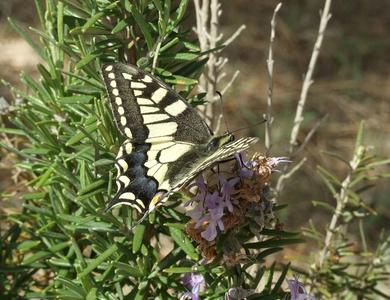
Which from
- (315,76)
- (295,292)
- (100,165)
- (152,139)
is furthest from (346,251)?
(315,76)

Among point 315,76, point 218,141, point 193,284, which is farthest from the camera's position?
point 315,76

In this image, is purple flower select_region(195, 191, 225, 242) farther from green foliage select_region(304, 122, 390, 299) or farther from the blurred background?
the blurred background

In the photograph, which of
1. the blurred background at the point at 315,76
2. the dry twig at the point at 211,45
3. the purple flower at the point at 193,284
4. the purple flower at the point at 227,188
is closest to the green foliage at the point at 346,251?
the dry twig at the point at 211,45

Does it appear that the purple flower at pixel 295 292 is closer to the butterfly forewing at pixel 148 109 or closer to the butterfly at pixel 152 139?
the butterfly at pixel 152 139

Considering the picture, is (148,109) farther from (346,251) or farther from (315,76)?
(315,76)

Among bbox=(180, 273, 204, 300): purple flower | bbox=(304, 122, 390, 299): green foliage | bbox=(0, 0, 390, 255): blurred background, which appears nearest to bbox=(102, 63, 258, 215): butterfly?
bbox=(180, 273, 204, 300): purple flower

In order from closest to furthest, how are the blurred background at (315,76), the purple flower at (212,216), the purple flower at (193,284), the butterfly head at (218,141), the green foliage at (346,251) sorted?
the purple flower at (212,216), the purple flower at (193,284), the butterfly head at (218,141), the green foliage at (346,251), the blurred background at (315,76)
